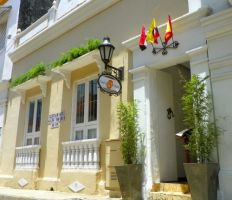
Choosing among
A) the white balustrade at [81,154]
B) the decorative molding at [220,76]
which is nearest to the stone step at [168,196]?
the white balustrade at [81,154]

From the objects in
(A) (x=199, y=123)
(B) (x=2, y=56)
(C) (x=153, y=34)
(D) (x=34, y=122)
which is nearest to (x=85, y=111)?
(D) (x=34, y=122)

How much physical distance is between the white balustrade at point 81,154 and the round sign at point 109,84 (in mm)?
1349

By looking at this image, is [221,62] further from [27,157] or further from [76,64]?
[27,157]

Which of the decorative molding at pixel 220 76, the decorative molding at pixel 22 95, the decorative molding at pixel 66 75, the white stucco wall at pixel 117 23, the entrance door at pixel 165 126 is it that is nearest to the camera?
the decorative molding at pixel 220 76

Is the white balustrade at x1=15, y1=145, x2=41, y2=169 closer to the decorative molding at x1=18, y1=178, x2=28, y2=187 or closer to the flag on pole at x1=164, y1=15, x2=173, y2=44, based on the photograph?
the decorative molding at x1=18, y1=178, x2=28, y2=187

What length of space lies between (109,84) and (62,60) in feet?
8.48

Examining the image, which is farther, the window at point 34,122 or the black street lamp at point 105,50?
the window at point 34,122

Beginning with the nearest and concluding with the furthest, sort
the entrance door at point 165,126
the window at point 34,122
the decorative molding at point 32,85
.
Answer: the entrance door at point 165,126 → the decorative molding at point 32,85 → the window at point 34,122

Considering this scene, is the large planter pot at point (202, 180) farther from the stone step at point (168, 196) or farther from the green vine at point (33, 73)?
the green vine at point (33, 73)

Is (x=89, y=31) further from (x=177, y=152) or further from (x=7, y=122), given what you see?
(x=7, y=122)

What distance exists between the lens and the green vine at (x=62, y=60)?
779cm

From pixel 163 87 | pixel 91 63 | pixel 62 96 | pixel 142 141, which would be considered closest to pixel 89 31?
pixel 91 63

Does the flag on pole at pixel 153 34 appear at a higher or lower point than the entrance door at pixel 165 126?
higher

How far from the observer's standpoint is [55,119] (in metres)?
8.52
